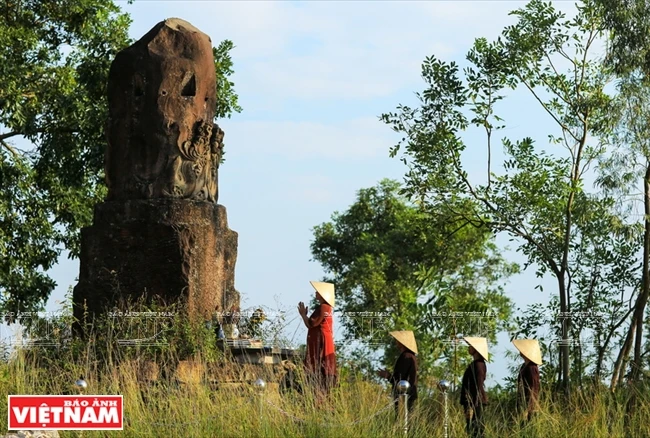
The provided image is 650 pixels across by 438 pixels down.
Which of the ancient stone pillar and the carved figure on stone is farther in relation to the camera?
the carved figure on stone

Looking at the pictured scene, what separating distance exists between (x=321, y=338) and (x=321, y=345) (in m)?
0.07

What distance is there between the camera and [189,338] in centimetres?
1133

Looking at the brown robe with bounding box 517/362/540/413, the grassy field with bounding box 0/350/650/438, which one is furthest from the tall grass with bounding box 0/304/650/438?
the brown robe with bounding box 517/362/540/413

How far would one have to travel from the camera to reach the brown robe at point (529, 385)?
30.2 ft

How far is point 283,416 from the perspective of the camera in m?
8.60

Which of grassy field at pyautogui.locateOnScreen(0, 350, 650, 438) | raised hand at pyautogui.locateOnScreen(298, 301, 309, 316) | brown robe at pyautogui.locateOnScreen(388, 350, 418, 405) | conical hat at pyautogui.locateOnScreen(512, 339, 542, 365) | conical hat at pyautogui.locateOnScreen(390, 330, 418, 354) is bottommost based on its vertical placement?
grassy field at pyautogui.locateOnScreen(0, 350, 650, 438)

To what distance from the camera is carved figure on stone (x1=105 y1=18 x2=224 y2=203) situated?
12539 mm

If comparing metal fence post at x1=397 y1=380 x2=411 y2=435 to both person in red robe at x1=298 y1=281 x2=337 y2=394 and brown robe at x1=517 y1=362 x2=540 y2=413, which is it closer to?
brown robe at x1=517 y1=362 x2=540 y2=413

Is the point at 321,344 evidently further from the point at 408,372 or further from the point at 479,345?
the point at 479,345
